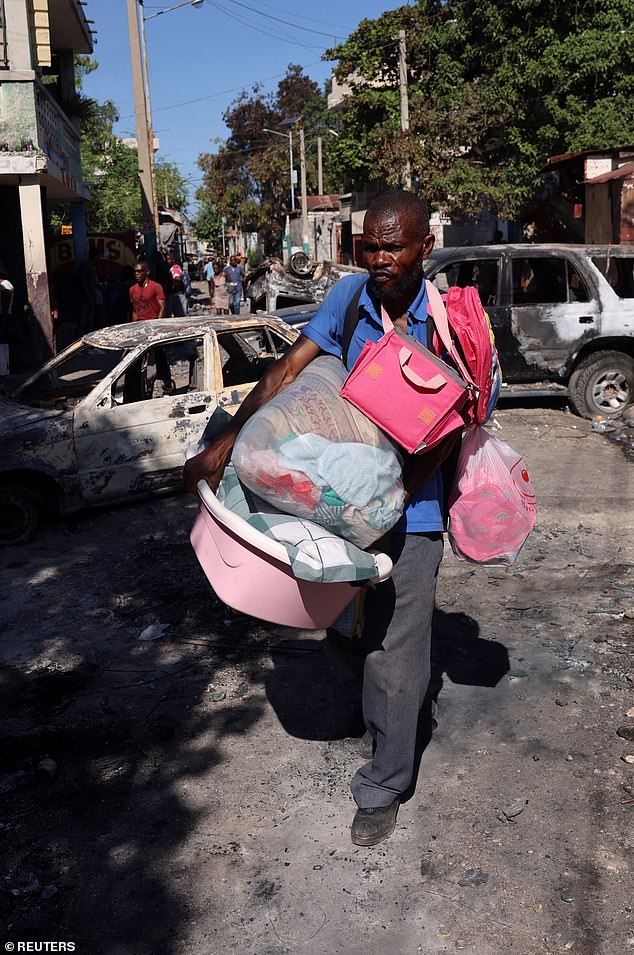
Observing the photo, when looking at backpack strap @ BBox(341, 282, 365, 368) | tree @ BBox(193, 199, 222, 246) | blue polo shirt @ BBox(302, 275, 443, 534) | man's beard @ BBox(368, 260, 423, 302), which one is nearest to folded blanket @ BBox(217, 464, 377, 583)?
blue polo shirt @ BBox(302, 275, 443, 534)

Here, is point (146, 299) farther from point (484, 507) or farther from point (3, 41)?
point (484, 507)

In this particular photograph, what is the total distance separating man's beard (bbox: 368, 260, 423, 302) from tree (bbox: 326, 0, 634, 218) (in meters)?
22.2

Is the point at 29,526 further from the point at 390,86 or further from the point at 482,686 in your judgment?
the point at 390,86

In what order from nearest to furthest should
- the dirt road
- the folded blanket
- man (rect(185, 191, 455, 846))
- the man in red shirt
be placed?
1. the folded blanket
2. the dirt road
3. man (rect(185, 191, 455, 846))
4. the man in red shirt

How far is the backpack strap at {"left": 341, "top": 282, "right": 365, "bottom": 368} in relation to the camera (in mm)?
2873

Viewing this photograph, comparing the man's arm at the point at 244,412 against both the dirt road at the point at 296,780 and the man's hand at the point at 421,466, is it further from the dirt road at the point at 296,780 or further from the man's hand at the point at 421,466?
the dirt road at the point at 296,780

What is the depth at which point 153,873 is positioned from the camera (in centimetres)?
286

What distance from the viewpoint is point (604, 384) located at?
9.97 m

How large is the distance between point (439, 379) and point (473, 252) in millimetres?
7866

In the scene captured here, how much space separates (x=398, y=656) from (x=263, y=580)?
69cm

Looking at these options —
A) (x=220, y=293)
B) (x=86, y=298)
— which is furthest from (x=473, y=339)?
(x=220, y=293)

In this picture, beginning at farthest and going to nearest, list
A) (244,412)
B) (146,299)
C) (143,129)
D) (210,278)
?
(210,278)
(143,129)
(146,299)
(244,412)

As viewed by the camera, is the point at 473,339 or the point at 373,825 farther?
the point at 373,825

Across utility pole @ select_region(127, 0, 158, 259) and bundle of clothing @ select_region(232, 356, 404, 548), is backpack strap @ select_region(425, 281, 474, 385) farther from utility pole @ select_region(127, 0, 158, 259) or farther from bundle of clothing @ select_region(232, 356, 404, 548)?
utility pole @ select_region(127, 0, 158, 259)
